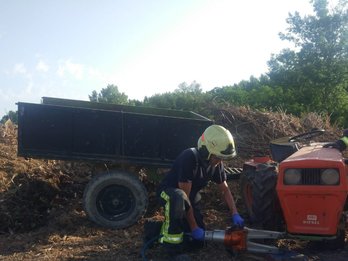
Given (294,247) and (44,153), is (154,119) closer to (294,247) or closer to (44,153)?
(44,153)

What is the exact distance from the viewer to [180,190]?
5.68m

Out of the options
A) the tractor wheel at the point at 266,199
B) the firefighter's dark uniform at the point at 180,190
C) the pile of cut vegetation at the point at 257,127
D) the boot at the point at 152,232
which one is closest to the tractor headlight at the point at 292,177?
the tractor wheel at the point at 266,199

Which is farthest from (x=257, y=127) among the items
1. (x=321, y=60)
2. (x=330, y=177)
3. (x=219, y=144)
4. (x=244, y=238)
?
(x=321, y=60)

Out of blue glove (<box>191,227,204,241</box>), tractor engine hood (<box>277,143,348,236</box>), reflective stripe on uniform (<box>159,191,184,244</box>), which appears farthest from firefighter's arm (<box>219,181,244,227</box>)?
reflective stripe on uniform (<box>159,191,184,244</box>)

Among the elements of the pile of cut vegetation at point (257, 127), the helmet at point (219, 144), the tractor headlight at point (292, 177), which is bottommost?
the tractor headlight at point (292, 177)

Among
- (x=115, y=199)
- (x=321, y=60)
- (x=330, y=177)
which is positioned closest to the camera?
(x=330, y=177)

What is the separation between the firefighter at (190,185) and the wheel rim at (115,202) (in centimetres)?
169

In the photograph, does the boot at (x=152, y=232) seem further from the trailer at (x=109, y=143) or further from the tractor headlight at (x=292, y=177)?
the tractor headlight at (x=292, y=177)

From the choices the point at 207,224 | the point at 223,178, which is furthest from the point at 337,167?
the point at 207,224

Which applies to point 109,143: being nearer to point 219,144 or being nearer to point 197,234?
point 219,144

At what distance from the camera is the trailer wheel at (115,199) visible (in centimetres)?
749

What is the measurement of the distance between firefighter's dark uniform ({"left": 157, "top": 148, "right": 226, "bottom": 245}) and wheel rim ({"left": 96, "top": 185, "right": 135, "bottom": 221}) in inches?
65.3

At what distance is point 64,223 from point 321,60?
24315mm

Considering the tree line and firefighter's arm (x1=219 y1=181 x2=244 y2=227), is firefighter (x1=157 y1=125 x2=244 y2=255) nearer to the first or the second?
firefighter's arm (x1=219 y1=181 x2=244 y2=227)
